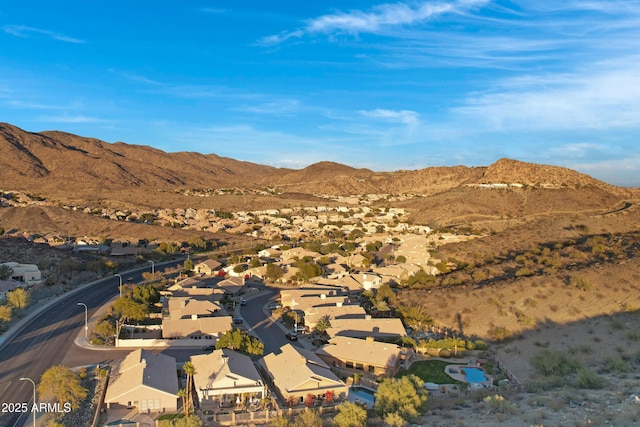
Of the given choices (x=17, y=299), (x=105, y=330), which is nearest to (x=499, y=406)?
(x=105, y=330)

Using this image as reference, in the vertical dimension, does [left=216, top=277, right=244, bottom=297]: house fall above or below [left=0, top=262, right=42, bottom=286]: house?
below

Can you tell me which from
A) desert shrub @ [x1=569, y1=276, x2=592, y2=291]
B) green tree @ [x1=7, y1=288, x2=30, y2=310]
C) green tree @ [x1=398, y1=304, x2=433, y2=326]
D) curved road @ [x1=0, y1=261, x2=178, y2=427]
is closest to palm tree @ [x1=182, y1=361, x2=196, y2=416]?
curved road @ [x1=0, y1=261, x2=178, y2=427]

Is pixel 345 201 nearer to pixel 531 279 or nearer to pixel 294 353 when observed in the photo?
pixel 531 279

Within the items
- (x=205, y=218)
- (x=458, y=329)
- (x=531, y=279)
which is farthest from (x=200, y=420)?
(x=205, y=218)

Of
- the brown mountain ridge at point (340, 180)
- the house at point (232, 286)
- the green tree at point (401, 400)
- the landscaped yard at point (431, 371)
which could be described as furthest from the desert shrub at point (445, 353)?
the brown mountain ridge at point (340, 180)

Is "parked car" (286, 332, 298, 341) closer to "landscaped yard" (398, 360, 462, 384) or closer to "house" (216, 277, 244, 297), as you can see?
"landscaped yard" (398, 360, 462, 384)

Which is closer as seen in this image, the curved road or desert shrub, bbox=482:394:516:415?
desert shrub, bbox=482:394:516:415
